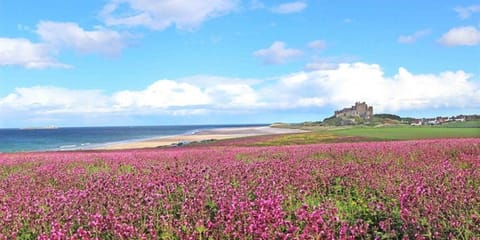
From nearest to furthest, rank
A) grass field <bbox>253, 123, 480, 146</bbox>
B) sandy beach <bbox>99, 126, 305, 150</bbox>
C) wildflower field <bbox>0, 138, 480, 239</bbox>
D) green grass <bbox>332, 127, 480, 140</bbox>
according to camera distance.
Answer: wildflower field <bbox>0, 138, 480, 239</bbox> < grass field <bbox>253, 123, 480, 146</bbox> < green grass <bbox>332, 127, 480, 140</bbox> < sandy beach <bbox>99, 126, 305, 150</bbox>

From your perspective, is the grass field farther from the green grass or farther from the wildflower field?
the wildflower field

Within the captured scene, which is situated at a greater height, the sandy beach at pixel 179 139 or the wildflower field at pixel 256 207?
the wildflower field at pixel 256 207

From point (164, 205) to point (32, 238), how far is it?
4.87 feet

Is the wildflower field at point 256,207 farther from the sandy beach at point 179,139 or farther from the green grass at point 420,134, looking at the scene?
the sandy beach at point 179,139

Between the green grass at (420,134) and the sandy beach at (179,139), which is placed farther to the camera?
the sandy beach at (179,139)

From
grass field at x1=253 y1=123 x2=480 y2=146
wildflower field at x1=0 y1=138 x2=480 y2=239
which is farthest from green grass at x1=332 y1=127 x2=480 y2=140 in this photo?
wildflower field at x1=0 y1=138 x2=480 y2=239

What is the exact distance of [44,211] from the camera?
201 inches

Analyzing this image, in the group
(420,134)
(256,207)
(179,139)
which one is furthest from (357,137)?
(179,139)

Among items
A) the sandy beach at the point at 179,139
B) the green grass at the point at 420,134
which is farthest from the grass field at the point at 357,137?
the sandy beach at the point at 179,139

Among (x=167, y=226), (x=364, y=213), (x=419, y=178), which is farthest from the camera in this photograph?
(x=419, y=178)

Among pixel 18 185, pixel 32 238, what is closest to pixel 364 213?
pixel 32 238

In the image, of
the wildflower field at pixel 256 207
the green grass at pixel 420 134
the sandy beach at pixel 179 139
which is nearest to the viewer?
the wildflower field at pixel 256 207

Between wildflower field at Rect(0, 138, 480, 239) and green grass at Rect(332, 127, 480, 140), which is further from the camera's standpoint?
green grass at Rect(332, 127, 480, 140)

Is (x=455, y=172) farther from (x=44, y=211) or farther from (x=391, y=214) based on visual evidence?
(x=44, y=211)
